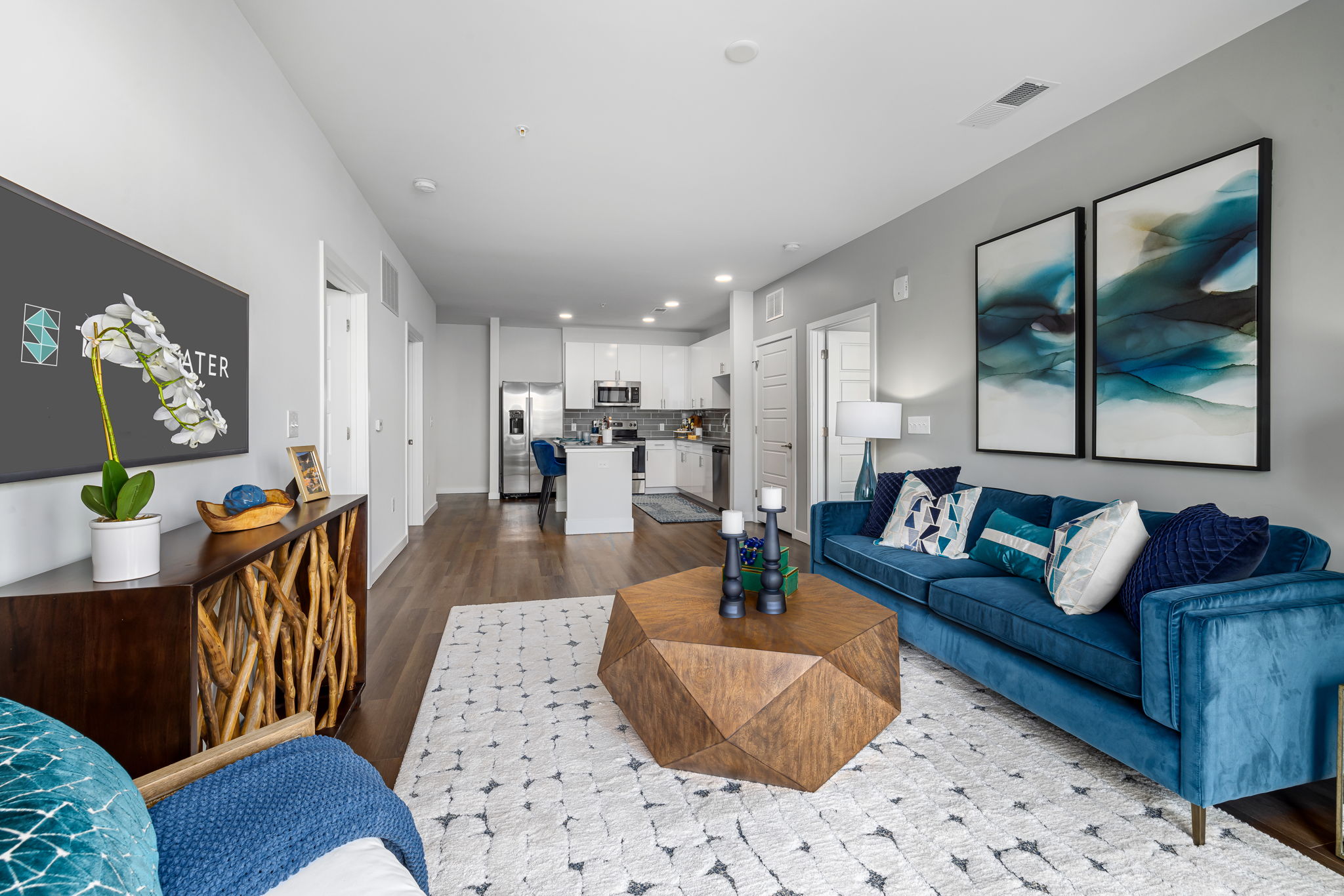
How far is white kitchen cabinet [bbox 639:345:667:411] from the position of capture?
9.27m

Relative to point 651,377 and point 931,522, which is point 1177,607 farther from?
point 651,377

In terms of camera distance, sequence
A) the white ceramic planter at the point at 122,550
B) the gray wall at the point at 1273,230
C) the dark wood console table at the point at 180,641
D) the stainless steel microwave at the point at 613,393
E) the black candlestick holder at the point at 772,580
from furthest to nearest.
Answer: the stainless steel microwave at the point at 613,393 < the black candlestick holder at the point at 772,580 < the gray wall at the point at 1273,230 < the white ceramic planter at the point at 122,550 < the dark wood console table at the point at 180,641

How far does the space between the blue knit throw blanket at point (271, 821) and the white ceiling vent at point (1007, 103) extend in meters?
3.36

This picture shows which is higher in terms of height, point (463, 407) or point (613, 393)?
point (613, 393)

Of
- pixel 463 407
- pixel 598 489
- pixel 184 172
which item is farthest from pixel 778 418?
pixel 184 172

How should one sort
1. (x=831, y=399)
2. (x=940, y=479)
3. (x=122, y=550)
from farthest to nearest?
1. (x=831, y=399)
2. (x=940, y=479)
3. (x=122, y=550)

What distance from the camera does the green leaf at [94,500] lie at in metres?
1.25

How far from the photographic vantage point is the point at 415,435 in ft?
21.8

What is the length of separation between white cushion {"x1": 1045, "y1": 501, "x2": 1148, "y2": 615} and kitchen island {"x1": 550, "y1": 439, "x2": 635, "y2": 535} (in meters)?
4.55

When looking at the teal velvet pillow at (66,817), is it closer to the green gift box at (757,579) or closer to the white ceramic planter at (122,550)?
the white ceramic planter at (122,550)

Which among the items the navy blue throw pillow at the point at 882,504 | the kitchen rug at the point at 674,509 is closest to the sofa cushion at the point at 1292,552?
the navy blue throw pillow at the point at 882,504

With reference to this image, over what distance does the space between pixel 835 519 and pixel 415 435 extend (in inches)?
188

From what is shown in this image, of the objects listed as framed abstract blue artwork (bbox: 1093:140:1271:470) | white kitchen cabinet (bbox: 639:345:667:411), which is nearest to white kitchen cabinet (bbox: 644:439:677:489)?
white kitchen cabinet (bbox: 639:345:667:411)

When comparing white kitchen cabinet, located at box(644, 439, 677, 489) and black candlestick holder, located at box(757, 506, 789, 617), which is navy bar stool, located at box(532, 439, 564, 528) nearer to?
white kitchen cabinet, located at box(644, 439, 677, 489)
